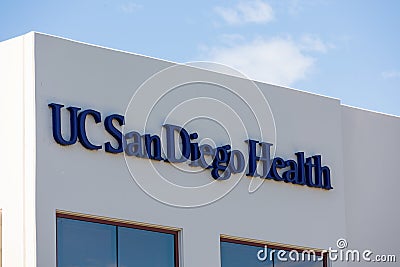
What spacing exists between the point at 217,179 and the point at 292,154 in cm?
222

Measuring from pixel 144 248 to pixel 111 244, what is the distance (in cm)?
78

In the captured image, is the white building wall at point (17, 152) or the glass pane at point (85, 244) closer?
the white building wall at point (17, 152)

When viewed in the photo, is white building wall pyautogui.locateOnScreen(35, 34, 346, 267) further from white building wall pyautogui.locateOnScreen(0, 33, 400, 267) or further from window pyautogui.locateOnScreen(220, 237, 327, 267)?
window pyautogui.locateOnScreen(220, 237, 327, 267)

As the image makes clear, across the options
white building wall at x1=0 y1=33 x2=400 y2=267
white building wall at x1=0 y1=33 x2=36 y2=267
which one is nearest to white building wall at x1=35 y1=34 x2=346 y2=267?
white building wall at x1=0 y1=33 x2=400 y2=267

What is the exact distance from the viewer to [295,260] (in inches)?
1021

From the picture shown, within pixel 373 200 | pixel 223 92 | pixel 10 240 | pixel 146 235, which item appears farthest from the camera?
pixel 373 200

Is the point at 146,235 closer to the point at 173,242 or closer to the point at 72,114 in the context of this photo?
the point at 173,242

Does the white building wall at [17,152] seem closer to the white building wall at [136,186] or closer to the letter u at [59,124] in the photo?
the white building wall at [136,186]

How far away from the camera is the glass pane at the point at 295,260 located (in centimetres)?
2559

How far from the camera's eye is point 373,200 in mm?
27828

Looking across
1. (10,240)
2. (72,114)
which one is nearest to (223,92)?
(72,114)

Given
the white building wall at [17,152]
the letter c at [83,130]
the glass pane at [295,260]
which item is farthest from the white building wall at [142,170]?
the glass pane at [295,260]

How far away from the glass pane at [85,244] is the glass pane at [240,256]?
2724 mm

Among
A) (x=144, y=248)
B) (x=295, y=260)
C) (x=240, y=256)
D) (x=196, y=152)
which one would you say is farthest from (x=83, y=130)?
(x=295, y=260)
